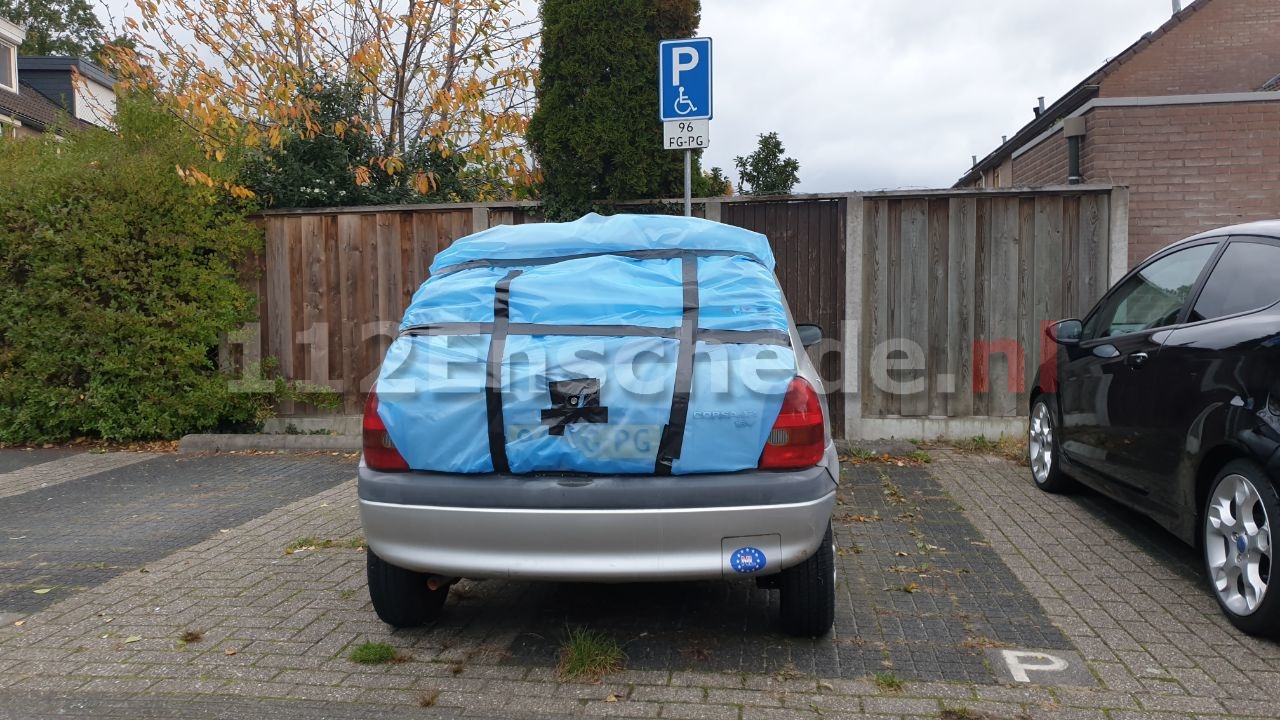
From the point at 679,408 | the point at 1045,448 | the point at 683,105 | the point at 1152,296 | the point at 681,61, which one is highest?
the point at 681,61

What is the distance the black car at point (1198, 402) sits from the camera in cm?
349

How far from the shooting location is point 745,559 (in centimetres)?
312

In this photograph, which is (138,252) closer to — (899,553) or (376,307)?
(376,307)

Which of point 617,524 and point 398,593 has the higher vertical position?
point 617,524

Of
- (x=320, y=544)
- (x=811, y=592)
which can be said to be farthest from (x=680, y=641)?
(x=320, y=544)

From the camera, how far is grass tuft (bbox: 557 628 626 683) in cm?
329

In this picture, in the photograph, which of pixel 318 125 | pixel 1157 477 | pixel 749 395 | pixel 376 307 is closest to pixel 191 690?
pixel 749 395

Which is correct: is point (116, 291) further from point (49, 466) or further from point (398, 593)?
point (398, 593)

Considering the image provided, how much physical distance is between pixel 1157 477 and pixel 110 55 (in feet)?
38.6

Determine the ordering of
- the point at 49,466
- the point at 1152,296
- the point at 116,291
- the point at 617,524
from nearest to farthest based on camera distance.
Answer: the point at 617,524 → the point at 1152,296 → the point at 49,466 → the point at 116,291

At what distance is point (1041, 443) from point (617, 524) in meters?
4.22

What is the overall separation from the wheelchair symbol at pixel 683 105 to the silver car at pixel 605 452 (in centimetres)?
338

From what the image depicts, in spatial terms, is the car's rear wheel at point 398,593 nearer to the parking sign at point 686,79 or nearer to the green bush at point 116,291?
the parking sign at point 686,79

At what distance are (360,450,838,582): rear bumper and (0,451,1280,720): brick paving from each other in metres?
0.45
